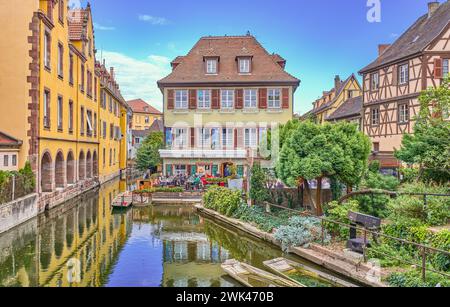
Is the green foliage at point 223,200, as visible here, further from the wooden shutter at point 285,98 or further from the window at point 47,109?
the wooden shutter at point 285,98

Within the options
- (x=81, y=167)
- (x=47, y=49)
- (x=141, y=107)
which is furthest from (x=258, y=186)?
(x=141, y=107)

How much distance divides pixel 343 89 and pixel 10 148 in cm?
3964

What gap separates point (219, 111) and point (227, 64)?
159 inches

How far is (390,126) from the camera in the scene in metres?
29.1

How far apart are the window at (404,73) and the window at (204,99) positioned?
14104mm

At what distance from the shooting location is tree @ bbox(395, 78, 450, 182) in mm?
15781

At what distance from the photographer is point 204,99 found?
3098 cm

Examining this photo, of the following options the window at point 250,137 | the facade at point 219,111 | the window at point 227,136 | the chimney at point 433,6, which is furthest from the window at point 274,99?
the chimney at point 433,6

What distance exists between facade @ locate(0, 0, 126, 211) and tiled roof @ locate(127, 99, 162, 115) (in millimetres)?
74666

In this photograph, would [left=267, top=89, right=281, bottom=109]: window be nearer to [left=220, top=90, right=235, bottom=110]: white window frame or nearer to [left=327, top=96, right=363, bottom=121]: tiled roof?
[left=220, top=90, right=235, bottom=110]: white window frame

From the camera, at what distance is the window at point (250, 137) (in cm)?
3088

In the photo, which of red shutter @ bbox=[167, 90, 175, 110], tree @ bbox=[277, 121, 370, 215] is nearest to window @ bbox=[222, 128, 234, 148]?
red shutter @ bbox=[167, 90, 175, 110]
